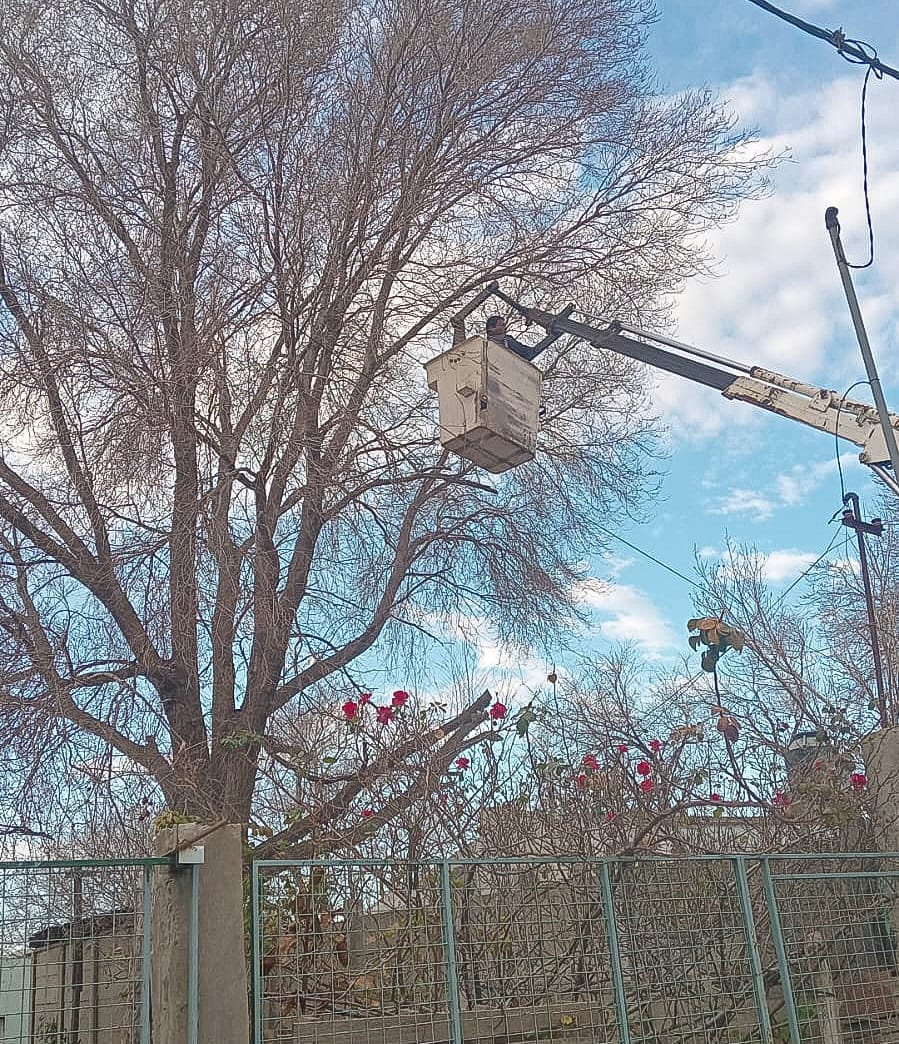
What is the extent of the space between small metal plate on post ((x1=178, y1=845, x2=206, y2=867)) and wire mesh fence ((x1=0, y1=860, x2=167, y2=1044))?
143mm

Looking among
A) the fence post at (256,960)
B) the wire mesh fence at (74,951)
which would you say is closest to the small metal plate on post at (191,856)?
the wire mesh fence at (74,951)

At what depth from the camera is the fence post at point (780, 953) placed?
6746 mm

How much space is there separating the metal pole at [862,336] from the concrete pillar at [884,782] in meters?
2.40

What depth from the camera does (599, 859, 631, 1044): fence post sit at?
6.23 m

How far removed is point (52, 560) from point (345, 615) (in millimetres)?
2570

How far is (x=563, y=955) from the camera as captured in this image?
6.70 meters

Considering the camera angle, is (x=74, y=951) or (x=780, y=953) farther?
(x=780, y=953)

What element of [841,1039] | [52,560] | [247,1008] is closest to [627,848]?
[841,1039]

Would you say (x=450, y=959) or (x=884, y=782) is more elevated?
(x=884, y=782)

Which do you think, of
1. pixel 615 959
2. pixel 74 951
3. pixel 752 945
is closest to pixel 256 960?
pixel 74 951

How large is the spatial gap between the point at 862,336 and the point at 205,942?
5.77m

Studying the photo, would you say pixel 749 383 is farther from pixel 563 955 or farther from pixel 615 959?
pixel 615 959

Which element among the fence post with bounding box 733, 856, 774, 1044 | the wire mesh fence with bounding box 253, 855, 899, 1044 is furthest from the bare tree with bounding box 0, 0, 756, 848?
the fence post with bounding box 733, 856, 774, 1044

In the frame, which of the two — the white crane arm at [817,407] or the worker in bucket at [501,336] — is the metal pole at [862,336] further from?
the worker in bucket at [501,336]
